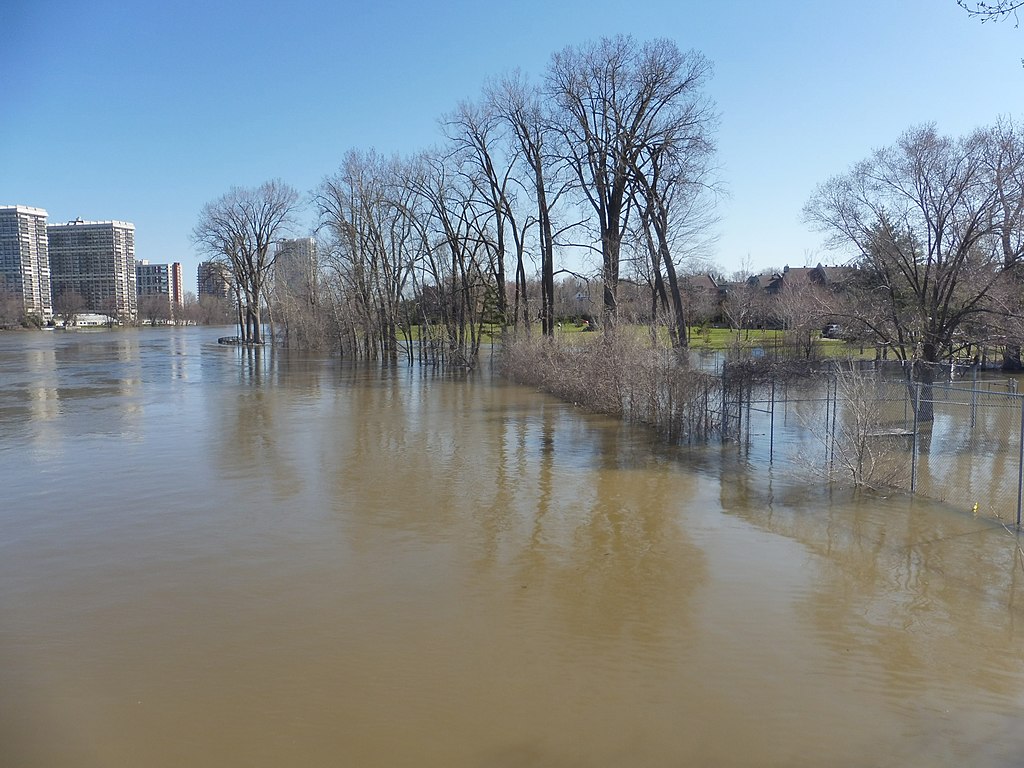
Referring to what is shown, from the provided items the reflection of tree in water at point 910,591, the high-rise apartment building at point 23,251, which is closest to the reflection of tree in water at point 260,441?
the reflection of tree in water at point 910,591

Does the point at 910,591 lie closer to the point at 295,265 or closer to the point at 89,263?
the point at 295,265

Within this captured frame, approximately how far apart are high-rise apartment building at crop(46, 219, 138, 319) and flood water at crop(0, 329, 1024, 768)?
183 m

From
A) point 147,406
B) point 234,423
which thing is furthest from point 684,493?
point 147,406

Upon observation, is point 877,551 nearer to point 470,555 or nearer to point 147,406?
point 470,555

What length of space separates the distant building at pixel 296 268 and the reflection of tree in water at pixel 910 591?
55004 mm

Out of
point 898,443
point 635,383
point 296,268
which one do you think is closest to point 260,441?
point 635,383

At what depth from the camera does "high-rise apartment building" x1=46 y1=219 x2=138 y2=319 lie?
175 metres

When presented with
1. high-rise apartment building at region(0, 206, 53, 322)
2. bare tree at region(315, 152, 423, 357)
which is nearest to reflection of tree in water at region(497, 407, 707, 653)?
bare tree at region(315, 152, 423, 357)

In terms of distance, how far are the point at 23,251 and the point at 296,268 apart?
383 feet

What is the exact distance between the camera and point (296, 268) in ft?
242

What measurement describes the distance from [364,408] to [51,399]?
13.3 meters

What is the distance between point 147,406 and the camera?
85.4 feet

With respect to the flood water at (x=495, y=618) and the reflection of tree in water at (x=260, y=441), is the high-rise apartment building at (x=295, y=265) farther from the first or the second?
the flood water at (x=495, y=618)

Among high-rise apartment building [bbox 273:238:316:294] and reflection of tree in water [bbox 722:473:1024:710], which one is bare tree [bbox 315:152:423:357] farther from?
reflection of tree in water [bbox 722:473:1024:710]
